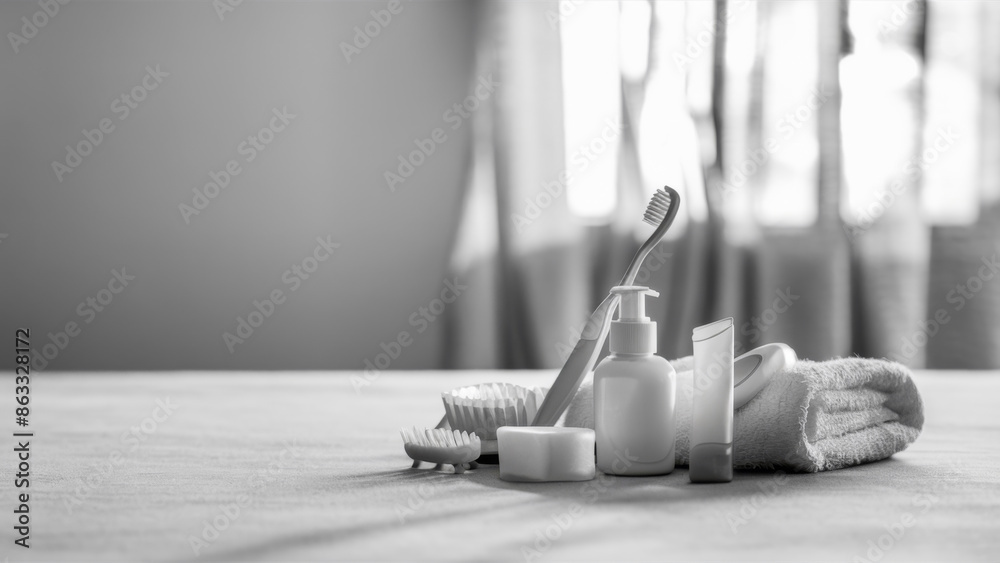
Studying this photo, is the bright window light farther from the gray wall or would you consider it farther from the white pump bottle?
the white pump bottle

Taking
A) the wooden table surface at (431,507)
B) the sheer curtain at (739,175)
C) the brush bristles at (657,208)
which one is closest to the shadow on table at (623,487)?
the wooden table surface at (431,507)

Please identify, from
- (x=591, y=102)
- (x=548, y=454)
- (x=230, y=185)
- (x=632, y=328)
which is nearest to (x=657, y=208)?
(x=632, y=328)

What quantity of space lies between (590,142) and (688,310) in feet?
1.72

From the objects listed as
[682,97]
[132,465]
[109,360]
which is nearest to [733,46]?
[682,97]

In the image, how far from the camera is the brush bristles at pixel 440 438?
0.68m

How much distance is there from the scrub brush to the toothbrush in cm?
6

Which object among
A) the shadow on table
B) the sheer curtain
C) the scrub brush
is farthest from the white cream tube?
the sheer curtain

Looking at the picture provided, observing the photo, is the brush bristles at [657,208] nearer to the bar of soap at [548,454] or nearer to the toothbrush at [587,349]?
the toothbrush at [587,349]

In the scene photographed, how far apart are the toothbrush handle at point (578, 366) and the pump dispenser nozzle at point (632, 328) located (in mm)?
28

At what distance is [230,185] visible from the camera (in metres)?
2.39

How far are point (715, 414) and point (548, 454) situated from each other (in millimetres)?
119

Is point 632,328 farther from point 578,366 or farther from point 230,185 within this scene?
point 230,185

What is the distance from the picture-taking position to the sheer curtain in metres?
2.41

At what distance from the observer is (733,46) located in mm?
2410
